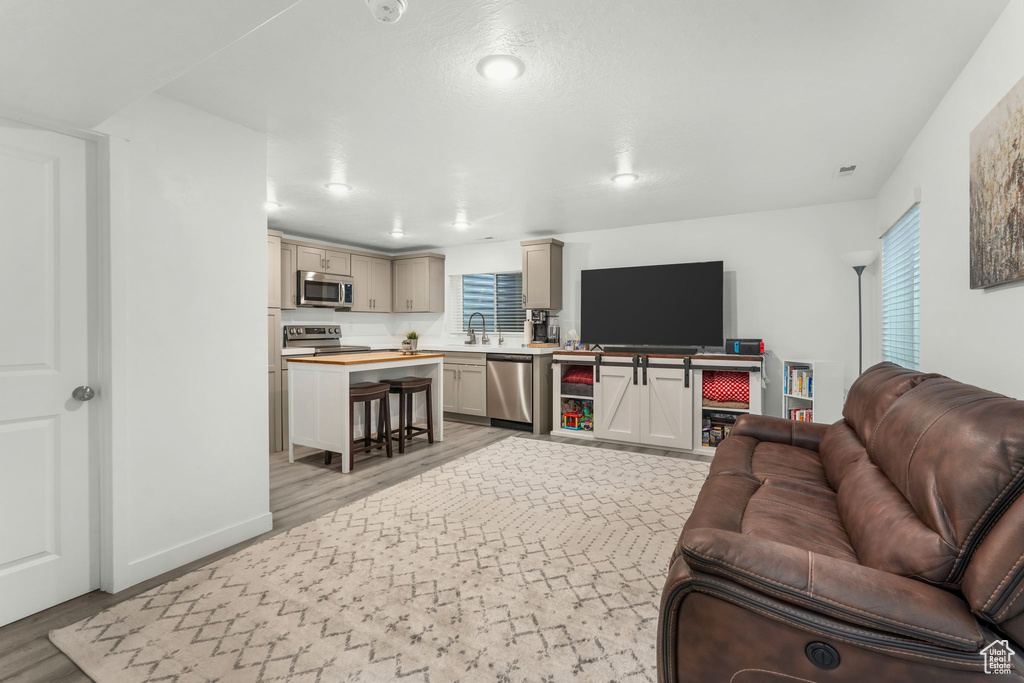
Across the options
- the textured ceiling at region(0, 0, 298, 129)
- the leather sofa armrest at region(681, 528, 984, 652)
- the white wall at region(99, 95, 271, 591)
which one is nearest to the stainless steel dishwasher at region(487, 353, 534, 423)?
the white wall at region(99, 95, 271, 591)

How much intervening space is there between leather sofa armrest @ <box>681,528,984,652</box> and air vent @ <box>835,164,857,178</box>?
3464 mm

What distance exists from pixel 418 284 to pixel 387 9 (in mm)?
5256

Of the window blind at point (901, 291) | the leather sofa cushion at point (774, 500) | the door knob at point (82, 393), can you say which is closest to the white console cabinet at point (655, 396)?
the window blind at point (901, 291)

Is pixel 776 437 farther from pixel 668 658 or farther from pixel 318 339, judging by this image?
pixel 318 339

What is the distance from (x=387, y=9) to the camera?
66.8 inches

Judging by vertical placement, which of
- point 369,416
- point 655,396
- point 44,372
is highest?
point 44,372

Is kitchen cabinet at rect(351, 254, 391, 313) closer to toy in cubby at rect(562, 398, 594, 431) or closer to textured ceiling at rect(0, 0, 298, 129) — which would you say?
toy in cubby at rect(562, 398, 594, 431)

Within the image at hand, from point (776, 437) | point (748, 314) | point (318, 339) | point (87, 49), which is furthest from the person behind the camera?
point (318, 339)

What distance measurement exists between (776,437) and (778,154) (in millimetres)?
1957

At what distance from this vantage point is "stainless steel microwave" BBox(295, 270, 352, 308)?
552 cm

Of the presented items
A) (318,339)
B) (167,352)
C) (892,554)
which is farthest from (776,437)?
(318,339)

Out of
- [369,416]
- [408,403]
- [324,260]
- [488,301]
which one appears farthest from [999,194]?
[324,260]

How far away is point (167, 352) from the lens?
241 centimetres

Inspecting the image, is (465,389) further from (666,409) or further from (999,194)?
(999,194)
